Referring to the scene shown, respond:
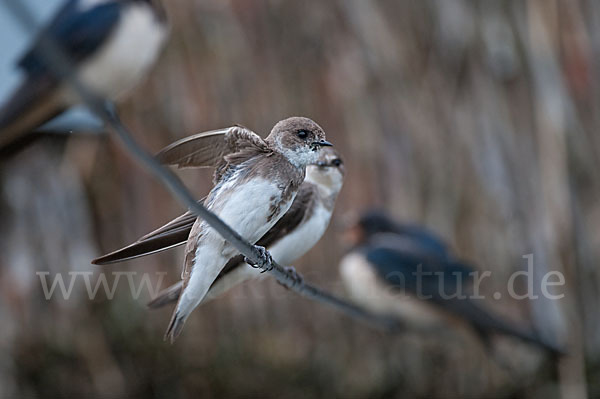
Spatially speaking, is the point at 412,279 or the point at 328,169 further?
the point at 412,279

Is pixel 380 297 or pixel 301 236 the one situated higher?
pixel 380 297

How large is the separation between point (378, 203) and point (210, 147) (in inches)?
85.9

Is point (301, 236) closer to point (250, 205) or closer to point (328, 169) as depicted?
point (328, 169)

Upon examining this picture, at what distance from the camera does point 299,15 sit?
2.49 m

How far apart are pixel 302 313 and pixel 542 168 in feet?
3.30

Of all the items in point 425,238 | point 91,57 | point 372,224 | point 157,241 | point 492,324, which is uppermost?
point 372,224

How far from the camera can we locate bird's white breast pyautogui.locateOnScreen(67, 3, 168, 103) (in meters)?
0.77

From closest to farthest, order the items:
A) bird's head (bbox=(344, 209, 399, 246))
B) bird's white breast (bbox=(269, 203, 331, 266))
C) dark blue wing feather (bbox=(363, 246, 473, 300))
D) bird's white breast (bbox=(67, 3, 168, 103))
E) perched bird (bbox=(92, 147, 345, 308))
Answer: bird's white breast (bbox=(67, 3, 168, 103))
perched bird (bbox=(92, 147, 345, 308))
bird's white breast (bbox=(269, 203, 331, 266))
dark blue wing feather (bbox=(363, 246, 473, 300))
bird's head (bbox=(344, 209, 399, 246))

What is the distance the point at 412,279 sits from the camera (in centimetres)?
253

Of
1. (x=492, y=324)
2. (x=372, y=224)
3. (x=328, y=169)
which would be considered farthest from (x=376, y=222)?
(x=328, y=169)

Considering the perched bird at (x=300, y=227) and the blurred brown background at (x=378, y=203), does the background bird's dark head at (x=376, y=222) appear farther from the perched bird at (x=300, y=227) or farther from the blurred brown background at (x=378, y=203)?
the perched bird at (x=300, y=227)

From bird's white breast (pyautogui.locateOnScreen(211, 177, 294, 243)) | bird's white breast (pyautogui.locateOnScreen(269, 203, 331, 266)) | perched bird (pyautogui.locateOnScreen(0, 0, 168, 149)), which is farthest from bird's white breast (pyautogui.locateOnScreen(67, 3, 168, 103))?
bird's white breast (pyautogui.locateOnScreen(269, 203, 331, 266))

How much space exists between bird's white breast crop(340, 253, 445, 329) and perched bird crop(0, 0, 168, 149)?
1715 mm

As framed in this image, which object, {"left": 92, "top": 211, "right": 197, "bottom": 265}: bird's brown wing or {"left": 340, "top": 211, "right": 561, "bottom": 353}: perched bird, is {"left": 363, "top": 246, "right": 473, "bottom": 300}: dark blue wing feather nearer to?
{"left": 340, "top": 211, "right": 561, "bottom": 353}: perched bird
